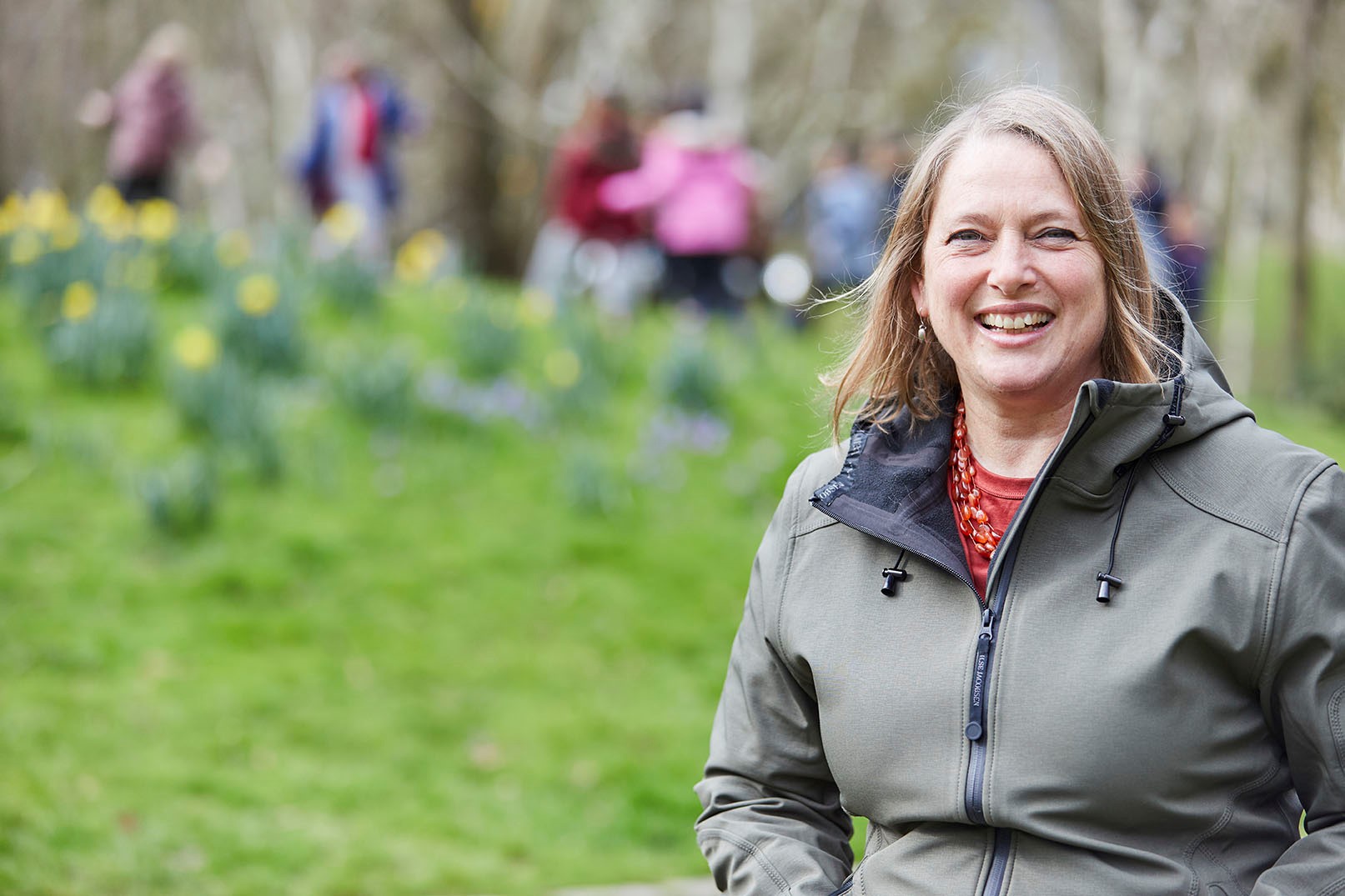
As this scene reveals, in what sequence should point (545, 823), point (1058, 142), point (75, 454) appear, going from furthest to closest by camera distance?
point (75, 454)
point (545, 823)
point (1058, 142)

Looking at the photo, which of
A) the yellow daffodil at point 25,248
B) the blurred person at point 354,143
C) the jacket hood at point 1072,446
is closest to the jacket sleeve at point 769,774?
the jacket hood at point 1072,446

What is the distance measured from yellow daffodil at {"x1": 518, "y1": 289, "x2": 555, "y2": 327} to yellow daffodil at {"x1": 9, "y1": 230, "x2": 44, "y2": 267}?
2.15 m

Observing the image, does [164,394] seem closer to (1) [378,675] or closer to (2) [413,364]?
(2) [413,364]

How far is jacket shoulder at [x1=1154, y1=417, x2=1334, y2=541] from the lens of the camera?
59.2 inches

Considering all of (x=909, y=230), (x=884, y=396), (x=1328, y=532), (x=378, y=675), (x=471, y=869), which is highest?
(x=909, y=230)

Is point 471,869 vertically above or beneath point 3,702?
beneath

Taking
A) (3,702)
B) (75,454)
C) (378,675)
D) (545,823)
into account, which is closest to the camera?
(545,823)

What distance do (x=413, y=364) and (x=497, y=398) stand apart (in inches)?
15.9

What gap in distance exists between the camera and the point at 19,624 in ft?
14.3

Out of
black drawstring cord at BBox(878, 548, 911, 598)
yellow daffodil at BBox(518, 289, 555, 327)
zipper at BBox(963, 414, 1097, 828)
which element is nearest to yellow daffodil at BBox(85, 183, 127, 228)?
yellow daffodil at BBox(518, 289, 555, 327)

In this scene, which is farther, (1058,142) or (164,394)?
(164,394)

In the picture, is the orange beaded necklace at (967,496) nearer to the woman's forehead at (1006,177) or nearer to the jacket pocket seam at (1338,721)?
the woman's forehead at (1006,177)

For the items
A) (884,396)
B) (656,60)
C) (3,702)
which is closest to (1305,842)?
(884,396)

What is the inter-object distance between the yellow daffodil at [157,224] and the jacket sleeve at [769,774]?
18.5 ft
